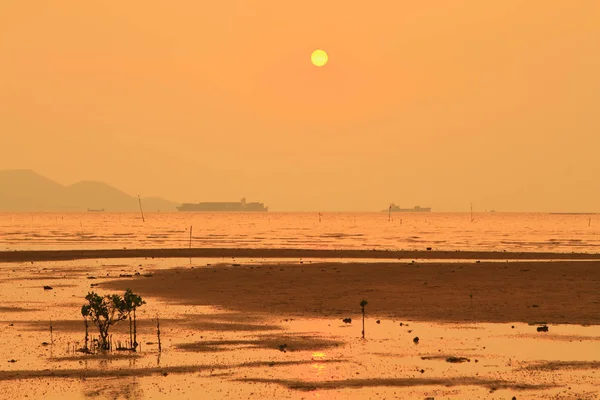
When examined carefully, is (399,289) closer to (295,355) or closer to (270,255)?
(295,355)

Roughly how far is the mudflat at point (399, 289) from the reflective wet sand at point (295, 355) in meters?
0.48

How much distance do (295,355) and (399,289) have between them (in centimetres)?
2357

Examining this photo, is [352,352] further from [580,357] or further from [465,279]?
[465,279]

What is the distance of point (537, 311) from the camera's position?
41.1 metres

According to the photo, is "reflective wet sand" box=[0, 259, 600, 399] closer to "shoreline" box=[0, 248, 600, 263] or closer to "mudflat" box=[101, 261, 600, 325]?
"mudflat" box=[101, 261, 600, 325]

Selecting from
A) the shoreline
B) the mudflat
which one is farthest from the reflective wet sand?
the shoreline

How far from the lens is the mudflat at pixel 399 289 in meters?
41.1

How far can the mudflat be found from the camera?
135 ft

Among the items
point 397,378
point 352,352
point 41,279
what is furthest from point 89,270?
point 397,378

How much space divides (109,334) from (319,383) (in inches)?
469

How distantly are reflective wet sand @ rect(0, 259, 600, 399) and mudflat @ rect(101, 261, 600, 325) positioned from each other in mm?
479

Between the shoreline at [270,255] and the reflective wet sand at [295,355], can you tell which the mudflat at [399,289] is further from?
the shoreline at [270,255]

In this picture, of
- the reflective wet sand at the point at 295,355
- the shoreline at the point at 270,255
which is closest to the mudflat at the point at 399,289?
the reflective wet sand at the point at 295,355

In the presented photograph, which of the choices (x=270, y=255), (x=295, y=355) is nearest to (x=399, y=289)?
(x=295, y=355)
